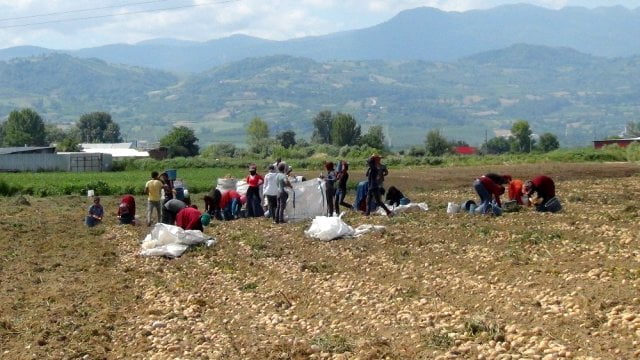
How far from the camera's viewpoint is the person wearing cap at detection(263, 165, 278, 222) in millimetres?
25094

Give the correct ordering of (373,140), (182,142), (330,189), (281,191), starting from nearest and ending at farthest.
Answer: (281,191) < (330,189) < (182,142) < (373,140)

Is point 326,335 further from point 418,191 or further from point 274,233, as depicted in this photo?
point 418,191

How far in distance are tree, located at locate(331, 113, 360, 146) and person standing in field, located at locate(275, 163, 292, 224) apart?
474 ft

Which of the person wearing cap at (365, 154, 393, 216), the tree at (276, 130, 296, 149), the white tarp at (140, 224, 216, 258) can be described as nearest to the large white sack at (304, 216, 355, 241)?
the white tarp at (140, 224, 216, 258)

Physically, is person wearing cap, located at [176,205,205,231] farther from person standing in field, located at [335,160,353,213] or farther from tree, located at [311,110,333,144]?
tree, located at [311,110,333,144]

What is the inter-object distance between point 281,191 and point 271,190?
45 centimetres

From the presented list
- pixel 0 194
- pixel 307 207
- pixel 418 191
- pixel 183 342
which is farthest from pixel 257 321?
pixel 0 194

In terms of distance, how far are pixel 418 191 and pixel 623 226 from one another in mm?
23493

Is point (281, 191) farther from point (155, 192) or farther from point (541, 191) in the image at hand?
point (541, 191)

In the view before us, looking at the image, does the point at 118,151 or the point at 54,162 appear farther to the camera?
the point at 118,151

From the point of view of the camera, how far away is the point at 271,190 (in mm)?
25234

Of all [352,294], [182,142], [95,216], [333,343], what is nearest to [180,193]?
[95,216]

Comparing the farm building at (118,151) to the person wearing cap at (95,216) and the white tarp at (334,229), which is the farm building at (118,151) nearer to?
the person wearing cap at (95,216)

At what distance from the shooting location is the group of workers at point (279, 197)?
23547 mm
